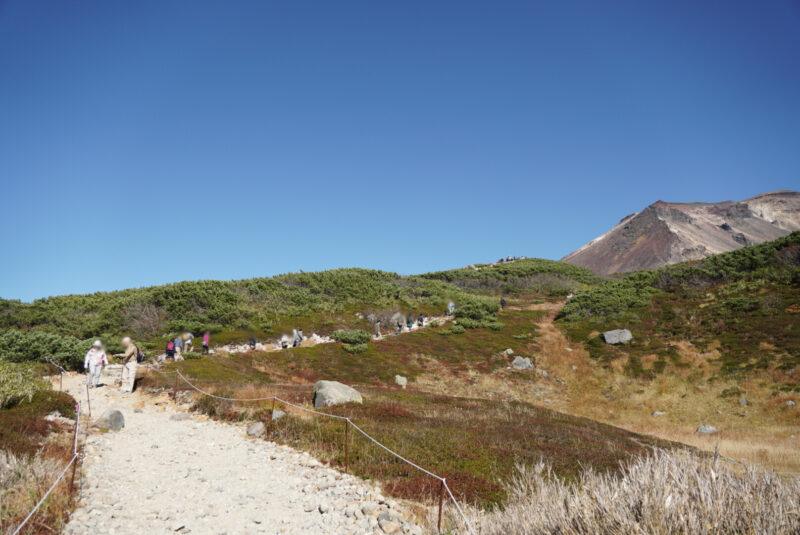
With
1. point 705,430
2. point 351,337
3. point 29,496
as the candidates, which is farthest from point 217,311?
point 705,430

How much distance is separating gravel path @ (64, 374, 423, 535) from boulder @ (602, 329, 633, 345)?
29.2 metres

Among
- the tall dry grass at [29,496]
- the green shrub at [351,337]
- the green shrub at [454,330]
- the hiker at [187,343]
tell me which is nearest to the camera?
the tall dry grass at [29,496]

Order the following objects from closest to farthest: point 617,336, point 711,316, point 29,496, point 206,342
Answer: point 29,496
point 206,342
point 711,316
point 617,336

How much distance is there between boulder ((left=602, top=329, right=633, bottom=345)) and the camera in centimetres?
3344

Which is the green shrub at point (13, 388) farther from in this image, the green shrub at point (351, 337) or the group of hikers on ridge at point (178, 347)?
the green shrub at point (351, 337)

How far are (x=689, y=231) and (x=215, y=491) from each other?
18916cm

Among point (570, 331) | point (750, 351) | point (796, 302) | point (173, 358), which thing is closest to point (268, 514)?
point (173, 358)

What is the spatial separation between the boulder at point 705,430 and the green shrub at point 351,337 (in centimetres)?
2260

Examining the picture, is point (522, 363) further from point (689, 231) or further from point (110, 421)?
point (689, 231)

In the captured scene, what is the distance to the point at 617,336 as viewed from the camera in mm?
33750

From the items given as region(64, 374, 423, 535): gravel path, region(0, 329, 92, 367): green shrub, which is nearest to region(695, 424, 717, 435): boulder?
region(64, 374, 423, 535): gravel path

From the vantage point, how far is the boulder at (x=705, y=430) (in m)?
20.0

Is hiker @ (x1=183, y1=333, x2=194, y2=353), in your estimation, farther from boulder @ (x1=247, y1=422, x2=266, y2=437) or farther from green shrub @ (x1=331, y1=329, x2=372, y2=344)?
boulder @ (x1=247, y1=422, x2=266, y2=437)

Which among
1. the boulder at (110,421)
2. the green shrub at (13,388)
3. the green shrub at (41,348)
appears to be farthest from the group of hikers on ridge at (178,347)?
the boulder at (110,421)
